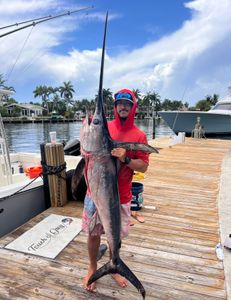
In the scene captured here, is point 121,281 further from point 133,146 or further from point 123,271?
point 133,146

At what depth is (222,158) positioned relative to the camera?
9500 mm

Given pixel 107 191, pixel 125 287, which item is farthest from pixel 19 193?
pixel 107 191

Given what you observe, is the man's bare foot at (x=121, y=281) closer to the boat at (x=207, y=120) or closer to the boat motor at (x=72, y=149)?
the boat motor at (x=72, y=149)

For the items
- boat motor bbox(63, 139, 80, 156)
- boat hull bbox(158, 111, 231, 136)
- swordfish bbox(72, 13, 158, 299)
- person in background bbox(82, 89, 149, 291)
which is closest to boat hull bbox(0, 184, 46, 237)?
person in background bbox(82, 89, 149, 291)

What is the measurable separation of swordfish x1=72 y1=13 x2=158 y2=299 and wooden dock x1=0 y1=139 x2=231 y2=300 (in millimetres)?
525

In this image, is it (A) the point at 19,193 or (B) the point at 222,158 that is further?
(B) the point at 222,158

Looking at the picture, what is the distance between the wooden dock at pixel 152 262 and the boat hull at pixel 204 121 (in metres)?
17.3

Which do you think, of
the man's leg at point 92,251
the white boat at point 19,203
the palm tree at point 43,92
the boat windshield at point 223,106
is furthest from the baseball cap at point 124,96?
the palm tree at point 43,92

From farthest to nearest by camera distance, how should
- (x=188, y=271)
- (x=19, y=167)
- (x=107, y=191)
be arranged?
1. (x=19, y=167)
2. (x=188, y=271)
3. (x=107, y=191)

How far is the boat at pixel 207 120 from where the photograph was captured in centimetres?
2073

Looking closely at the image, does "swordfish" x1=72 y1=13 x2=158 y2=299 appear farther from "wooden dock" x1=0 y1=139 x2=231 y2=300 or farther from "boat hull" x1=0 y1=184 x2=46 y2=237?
"boat hull" x1=0 y1=184 x2=46 y2=237

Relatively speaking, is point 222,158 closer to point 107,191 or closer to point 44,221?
point 44,221

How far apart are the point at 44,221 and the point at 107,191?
223cm

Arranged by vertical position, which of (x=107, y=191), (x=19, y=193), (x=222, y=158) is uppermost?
(x=107, y=191)
